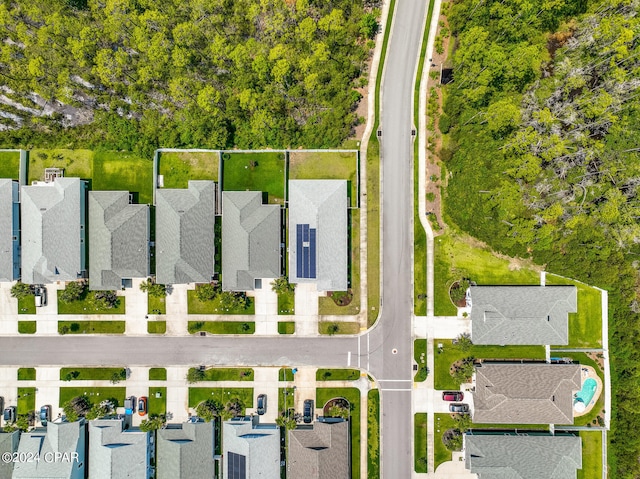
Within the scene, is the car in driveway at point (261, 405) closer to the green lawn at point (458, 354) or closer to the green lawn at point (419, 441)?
the green lawn at point (419, 441)

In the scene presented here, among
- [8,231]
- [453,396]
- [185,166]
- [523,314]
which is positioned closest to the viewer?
[523,314]

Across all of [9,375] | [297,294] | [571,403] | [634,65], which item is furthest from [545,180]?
[9,375]

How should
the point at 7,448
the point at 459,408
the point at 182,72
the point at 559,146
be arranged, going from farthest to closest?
the point at 459,408 → the point at 7,448 → the point at 182,72 → the point at 559,146

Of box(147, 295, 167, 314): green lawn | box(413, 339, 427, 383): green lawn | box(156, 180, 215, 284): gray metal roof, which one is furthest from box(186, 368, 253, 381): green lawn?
box(413, 339, 427, 383): green lawn

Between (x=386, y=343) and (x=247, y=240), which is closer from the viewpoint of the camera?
(x=247, y=240)

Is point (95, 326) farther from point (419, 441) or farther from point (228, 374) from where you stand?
point (419, 441)

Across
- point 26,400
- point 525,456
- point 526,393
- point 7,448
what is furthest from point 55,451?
point 526,393
